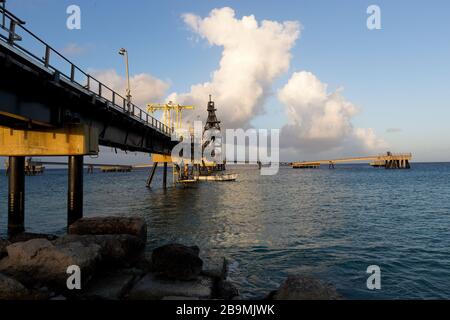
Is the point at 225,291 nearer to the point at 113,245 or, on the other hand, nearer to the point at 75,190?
the point at 113,245

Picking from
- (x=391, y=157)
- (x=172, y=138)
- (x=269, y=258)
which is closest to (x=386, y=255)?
(x=269, y=258)

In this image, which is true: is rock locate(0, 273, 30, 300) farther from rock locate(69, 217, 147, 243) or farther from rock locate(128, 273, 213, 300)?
rock locate(69, 217, 147, 243)

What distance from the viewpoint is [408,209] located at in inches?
1280

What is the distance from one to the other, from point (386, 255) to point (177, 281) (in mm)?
11442

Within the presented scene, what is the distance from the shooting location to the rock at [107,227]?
14.2 metres

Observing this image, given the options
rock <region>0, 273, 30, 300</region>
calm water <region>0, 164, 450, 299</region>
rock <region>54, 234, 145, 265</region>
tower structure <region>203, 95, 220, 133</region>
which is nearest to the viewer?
rock <region>0, 273, 30, 300</region>

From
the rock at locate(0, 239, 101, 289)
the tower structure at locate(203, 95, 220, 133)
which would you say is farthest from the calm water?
the tower structure at locate(203, 95, 220, 133)

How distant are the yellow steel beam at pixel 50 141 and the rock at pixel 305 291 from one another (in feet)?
48.6

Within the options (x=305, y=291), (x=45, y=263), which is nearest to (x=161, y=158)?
(x=45, y=263)

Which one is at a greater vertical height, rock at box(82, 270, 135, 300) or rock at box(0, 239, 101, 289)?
rock at box(0, 239, 101, 289)

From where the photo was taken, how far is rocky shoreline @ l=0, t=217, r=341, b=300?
8078 millimetres

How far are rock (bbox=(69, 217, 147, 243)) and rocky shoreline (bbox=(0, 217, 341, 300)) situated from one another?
2.66 meters

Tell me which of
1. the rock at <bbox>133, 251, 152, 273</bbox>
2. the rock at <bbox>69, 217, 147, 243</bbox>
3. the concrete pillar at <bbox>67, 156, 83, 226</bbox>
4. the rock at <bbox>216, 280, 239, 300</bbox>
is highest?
the concrete pillar at <bbox>67, 156, 83, 226</bbox>
